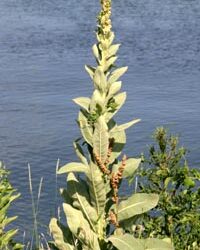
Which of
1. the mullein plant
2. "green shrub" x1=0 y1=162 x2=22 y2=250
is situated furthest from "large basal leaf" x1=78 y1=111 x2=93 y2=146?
"green shrub" x1=0 y1=162 x2=22 y2=250

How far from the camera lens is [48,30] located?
50812 millimetres

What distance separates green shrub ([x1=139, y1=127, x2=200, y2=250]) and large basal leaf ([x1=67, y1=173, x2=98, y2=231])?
2326mm

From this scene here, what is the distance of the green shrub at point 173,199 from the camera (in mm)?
7215

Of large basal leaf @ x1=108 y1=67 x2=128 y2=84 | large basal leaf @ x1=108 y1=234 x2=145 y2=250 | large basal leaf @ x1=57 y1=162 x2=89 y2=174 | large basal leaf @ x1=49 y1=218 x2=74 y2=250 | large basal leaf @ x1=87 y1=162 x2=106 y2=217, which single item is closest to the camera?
large basal leaf @ x1=108 y1=234 x2=145 y2=250

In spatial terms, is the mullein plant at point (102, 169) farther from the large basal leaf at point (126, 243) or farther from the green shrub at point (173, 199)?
the green shrub at point (173, 199)

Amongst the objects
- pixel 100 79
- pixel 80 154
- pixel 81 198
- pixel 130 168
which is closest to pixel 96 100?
pixel 100 79

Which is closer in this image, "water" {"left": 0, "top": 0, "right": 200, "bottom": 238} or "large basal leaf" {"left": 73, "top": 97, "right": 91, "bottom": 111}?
"large basal leaf" {"left": 73, "top": 97, "right": 91, "bottom": 111}

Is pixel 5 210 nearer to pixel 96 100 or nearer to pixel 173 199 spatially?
pixel 96 100

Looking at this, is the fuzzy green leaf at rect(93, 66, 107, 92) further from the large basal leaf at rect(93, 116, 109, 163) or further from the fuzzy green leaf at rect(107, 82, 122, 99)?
the large basal leaf at rect(93, 116, 109, 163)

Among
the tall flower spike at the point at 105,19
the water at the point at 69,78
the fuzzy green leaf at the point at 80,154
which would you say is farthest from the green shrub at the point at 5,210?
the water at the point at 69,78

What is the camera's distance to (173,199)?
7.52 meters

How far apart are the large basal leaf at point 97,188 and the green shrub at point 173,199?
2.34 metres

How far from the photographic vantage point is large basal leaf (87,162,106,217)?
477 centimetres

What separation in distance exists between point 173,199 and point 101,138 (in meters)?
3.01
